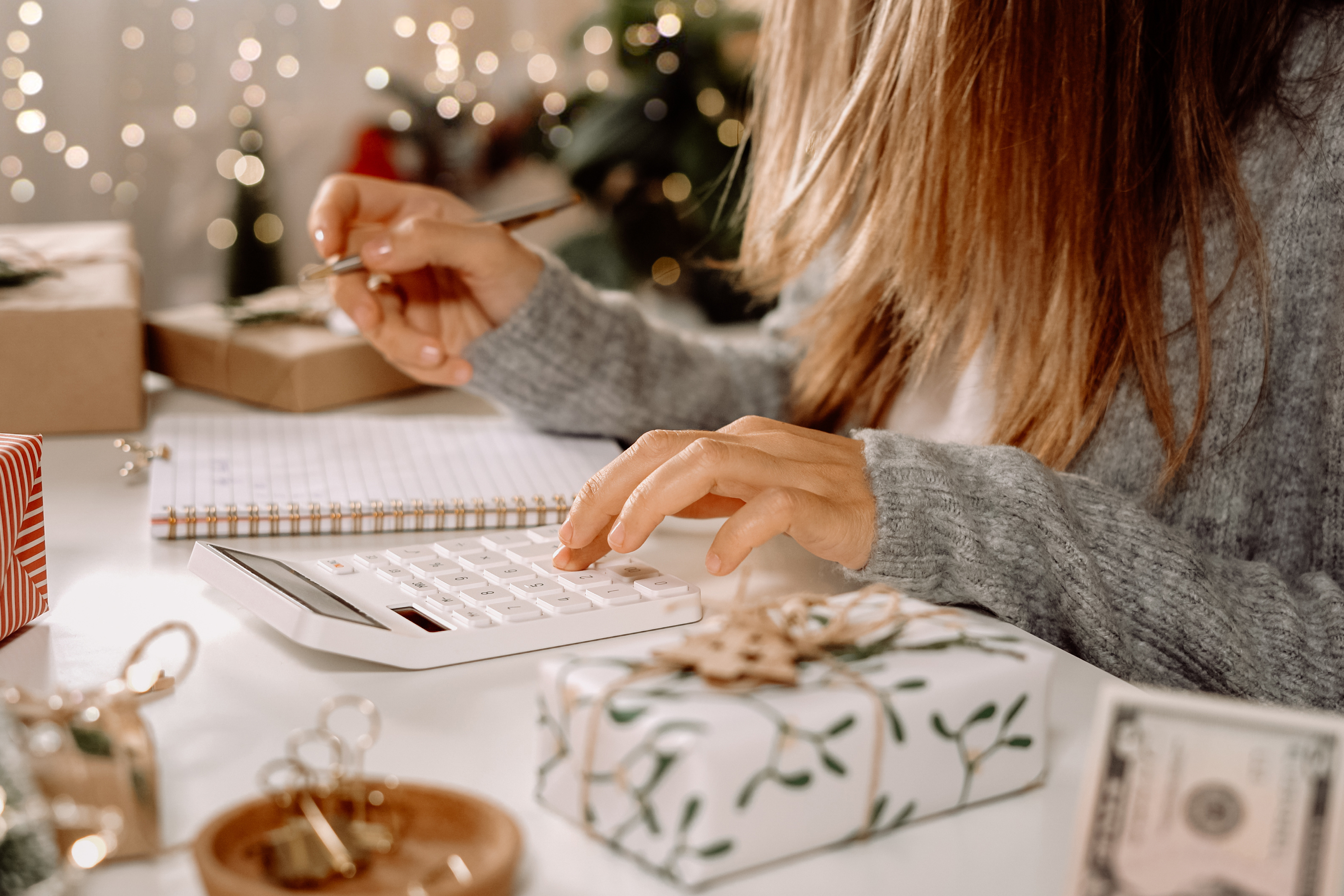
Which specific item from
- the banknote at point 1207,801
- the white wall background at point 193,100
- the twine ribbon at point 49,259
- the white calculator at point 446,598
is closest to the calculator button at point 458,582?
the white calculator at point 446,598

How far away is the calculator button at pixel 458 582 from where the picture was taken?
0.53 m

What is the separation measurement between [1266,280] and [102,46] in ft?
6.65

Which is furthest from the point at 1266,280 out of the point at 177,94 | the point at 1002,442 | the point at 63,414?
the point at 177,94

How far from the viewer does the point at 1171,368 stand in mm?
675

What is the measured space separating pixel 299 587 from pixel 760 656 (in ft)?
0.80

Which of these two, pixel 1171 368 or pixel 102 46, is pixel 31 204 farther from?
pixel 1171 368

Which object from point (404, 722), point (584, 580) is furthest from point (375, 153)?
point (404, 722)

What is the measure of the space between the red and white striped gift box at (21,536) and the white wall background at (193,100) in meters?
1.80

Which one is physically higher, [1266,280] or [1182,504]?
[1266,280]

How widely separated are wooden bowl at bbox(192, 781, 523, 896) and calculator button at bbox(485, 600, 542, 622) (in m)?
0.16

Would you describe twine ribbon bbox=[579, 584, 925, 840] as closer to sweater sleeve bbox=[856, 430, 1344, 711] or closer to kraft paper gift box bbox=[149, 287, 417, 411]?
sweater sleeve bbox=[856, 430, 1344, 711]

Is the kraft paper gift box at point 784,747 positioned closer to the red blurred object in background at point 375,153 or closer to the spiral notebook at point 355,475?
the spiral notebook at point 355,475

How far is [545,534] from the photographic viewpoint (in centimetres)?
60

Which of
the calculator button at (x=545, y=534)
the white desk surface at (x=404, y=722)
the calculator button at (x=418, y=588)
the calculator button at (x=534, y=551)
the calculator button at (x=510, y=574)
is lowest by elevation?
the white desk surface at (x=404, y=722)
